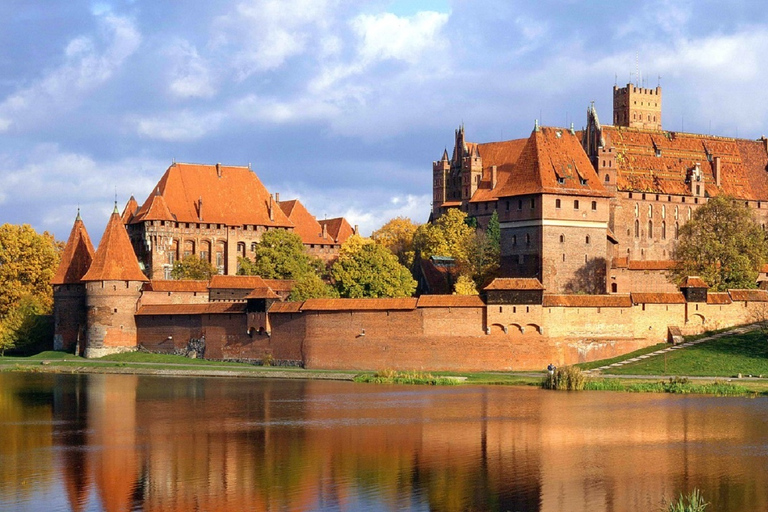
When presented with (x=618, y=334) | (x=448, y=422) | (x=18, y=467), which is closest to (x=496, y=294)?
(x=618, y=334)

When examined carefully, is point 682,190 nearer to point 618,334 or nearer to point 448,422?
point 618,334

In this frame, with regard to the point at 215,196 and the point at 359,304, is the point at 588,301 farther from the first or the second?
the point at 215,196

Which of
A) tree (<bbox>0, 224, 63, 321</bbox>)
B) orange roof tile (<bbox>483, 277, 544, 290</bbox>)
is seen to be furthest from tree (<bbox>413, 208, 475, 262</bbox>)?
tree (<bbox>0, 224, 63, 321</bbox>)

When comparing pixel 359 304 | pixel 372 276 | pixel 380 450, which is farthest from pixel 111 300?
pixel 380 450

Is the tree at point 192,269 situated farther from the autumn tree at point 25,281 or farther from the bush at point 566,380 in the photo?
the bush at point 566,380

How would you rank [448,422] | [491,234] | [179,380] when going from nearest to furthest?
[448,422] < [179,380] < [491,234]

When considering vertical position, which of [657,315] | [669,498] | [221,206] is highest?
[221,206]

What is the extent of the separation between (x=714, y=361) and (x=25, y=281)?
131 ft

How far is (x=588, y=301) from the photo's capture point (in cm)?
5691

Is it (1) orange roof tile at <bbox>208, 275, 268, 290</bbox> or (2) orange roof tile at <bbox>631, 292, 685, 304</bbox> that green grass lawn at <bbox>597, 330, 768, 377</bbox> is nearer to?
(2) orange roof tile at <bbox>631, 292, 685, 304</bbox>

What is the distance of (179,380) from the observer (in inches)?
2203

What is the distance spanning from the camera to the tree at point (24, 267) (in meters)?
74.6

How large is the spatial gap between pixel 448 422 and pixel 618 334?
61.8 ft

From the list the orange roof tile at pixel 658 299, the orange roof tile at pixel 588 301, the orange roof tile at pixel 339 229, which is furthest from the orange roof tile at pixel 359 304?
the orange roof tile at pixel 339 229
